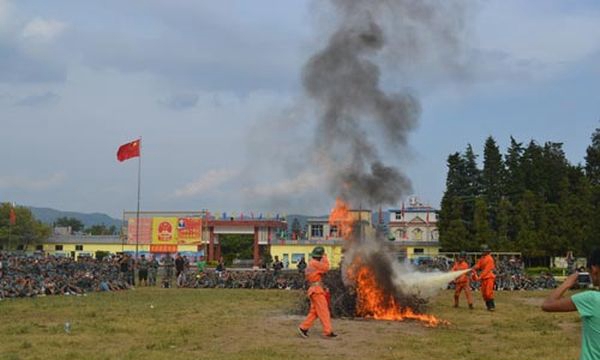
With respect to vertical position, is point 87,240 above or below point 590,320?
above

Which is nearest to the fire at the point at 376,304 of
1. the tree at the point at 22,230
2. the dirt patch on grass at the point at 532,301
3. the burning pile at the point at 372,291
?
the burning pile at the point at 372,291

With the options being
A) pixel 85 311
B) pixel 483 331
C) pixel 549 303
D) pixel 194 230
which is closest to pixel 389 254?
pixel 483 331

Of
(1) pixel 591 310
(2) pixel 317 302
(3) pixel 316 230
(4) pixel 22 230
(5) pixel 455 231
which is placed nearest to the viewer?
(1) pixel 591 310

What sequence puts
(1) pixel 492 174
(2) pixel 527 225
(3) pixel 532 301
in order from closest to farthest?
(3) pixel 532 301
(2) pixel 527 225
(1) pixel 492 174

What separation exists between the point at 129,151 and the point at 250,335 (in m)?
39.9

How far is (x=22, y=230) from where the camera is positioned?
281 ft

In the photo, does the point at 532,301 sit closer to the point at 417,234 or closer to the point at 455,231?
the point at 455,231

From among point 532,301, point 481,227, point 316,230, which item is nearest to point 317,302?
point 532,301

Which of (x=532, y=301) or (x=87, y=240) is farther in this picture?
(x=87, y=240)

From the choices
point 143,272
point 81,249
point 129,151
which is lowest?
point 143,272

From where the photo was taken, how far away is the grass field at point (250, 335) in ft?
37.4

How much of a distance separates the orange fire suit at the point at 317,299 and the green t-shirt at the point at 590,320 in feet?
27.2

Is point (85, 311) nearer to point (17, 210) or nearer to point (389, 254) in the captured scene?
point (389, 254)

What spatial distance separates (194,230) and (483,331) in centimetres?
5945
